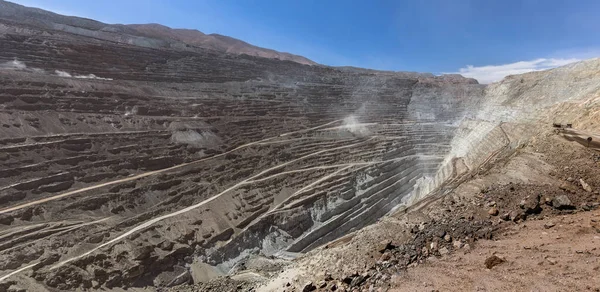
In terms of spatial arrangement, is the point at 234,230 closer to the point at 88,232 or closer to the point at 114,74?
the point at 88,232

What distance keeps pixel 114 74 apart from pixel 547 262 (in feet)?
70.1

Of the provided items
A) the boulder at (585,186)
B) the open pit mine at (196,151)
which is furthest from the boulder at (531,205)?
the open pit mine at (196,151)

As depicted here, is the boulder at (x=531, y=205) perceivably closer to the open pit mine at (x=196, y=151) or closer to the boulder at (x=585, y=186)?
the boulder at (x=585, y=186)

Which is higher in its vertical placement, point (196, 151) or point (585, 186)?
point (585, 186)

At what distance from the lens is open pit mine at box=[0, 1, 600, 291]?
11.7 metres

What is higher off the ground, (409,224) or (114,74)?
(114,74)

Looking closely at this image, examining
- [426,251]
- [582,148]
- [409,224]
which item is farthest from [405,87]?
[426,251]

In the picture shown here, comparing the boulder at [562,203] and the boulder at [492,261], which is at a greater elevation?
the boulder at [562,203]

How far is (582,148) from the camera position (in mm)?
10891

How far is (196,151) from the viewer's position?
16.9 metres

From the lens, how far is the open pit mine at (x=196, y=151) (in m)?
11.7

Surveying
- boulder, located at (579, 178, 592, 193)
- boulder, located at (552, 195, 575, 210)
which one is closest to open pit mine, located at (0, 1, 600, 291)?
boulder, located at (579, 178, 592, 193)

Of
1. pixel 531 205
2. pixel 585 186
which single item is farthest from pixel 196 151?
pixel 585 186

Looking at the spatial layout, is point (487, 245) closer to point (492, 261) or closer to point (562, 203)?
point (492, 261)
